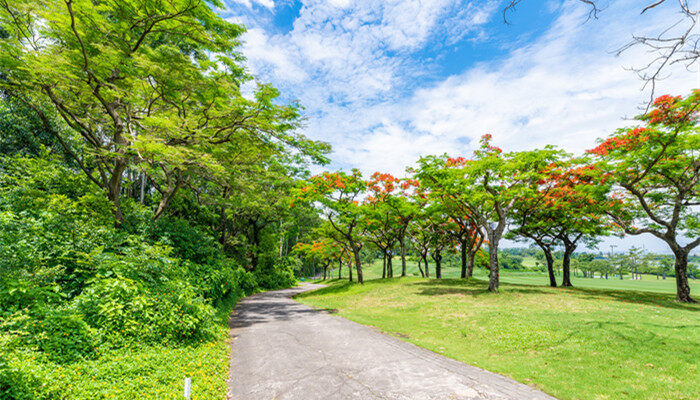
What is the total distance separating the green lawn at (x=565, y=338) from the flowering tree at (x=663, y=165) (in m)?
3.75

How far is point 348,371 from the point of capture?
19.5 feet

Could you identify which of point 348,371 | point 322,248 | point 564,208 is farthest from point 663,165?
point 322,248

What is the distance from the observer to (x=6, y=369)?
3371 mm

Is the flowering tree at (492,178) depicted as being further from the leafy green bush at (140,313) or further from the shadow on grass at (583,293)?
the leafy green bush at (140,313)

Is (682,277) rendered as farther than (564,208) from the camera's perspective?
No

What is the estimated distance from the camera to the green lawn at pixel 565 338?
534 cm

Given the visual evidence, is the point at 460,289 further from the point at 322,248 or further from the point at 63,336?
the point at 63,336

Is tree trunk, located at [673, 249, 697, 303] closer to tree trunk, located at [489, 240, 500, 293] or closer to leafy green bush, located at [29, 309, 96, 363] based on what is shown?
tree trunk, located at [489, 240, 500, 293]

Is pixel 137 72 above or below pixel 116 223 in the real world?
above

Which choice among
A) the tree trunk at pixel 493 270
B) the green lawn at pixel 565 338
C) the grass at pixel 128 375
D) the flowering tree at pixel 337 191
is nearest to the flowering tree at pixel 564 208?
Result: the tree trunk at pixel 493 270

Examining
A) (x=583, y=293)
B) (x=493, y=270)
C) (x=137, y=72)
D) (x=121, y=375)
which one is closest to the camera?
(x=121, y=375)

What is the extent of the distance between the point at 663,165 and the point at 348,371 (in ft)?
58.2

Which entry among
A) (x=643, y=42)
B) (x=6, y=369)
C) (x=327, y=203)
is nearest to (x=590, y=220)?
(x=327, y=203)

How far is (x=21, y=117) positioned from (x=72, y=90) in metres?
13.7
